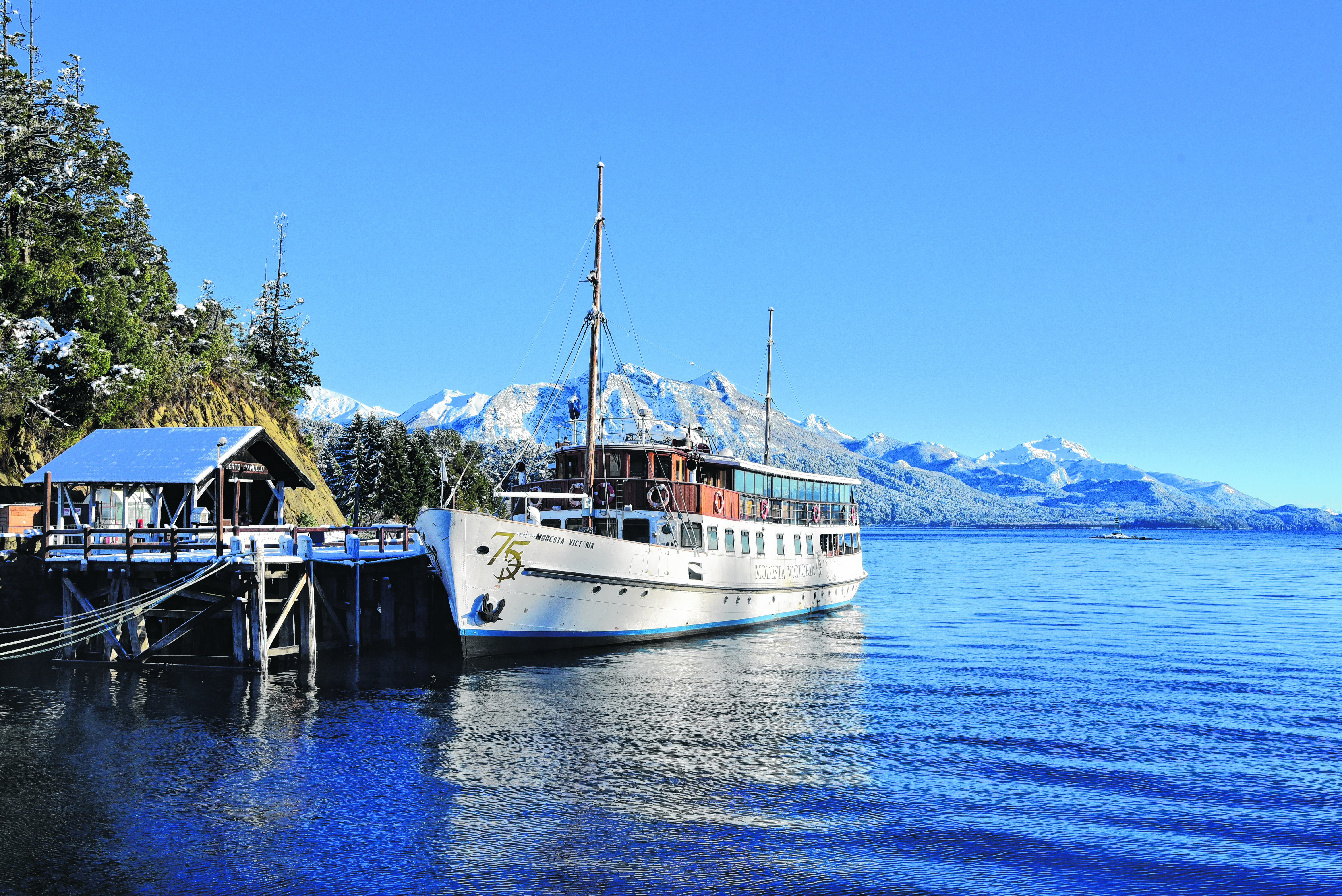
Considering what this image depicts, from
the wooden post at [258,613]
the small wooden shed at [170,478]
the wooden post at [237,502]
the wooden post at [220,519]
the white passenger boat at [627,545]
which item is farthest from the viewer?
the wooden post at [237,502]

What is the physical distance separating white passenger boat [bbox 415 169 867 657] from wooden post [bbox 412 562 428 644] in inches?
122

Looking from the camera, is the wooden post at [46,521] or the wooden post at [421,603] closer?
the wooden post at [46,521]

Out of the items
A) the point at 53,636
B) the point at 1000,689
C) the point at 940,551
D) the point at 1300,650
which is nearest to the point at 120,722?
the point at 53,636

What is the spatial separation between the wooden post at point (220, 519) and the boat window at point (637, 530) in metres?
13.4

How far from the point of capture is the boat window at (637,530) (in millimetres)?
38688

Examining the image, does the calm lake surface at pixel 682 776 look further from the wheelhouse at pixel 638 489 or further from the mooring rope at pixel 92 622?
the wheelhouse at pixel 638 489

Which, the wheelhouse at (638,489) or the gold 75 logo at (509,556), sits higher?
the wheelhouse at (638,489)

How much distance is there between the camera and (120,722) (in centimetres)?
2397

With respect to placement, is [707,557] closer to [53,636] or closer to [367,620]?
[367,620]

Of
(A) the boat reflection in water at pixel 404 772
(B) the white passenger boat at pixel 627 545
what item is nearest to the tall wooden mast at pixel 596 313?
(B) the white passenger boat at pixel 627 545

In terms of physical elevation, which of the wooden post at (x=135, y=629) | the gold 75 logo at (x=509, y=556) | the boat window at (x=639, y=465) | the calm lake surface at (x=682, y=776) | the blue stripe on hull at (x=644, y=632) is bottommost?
the calm lake surface at (x=682, y=776)

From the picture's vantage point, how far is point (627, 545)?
35438 millimetres

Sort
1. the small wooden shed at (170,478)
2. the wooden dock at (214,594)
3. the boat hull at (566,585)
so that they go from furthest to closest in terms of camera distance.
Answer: the small wooden shed at (170,478) < the boat hull at (566,585) < the wooden dock at (214,594)

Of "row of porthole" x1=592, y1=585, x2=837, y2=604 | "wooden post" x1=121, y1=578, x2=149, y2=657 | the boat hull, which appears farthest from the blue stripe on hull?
"wooden post" x1=121, y1=578, x2=149, y2=657
